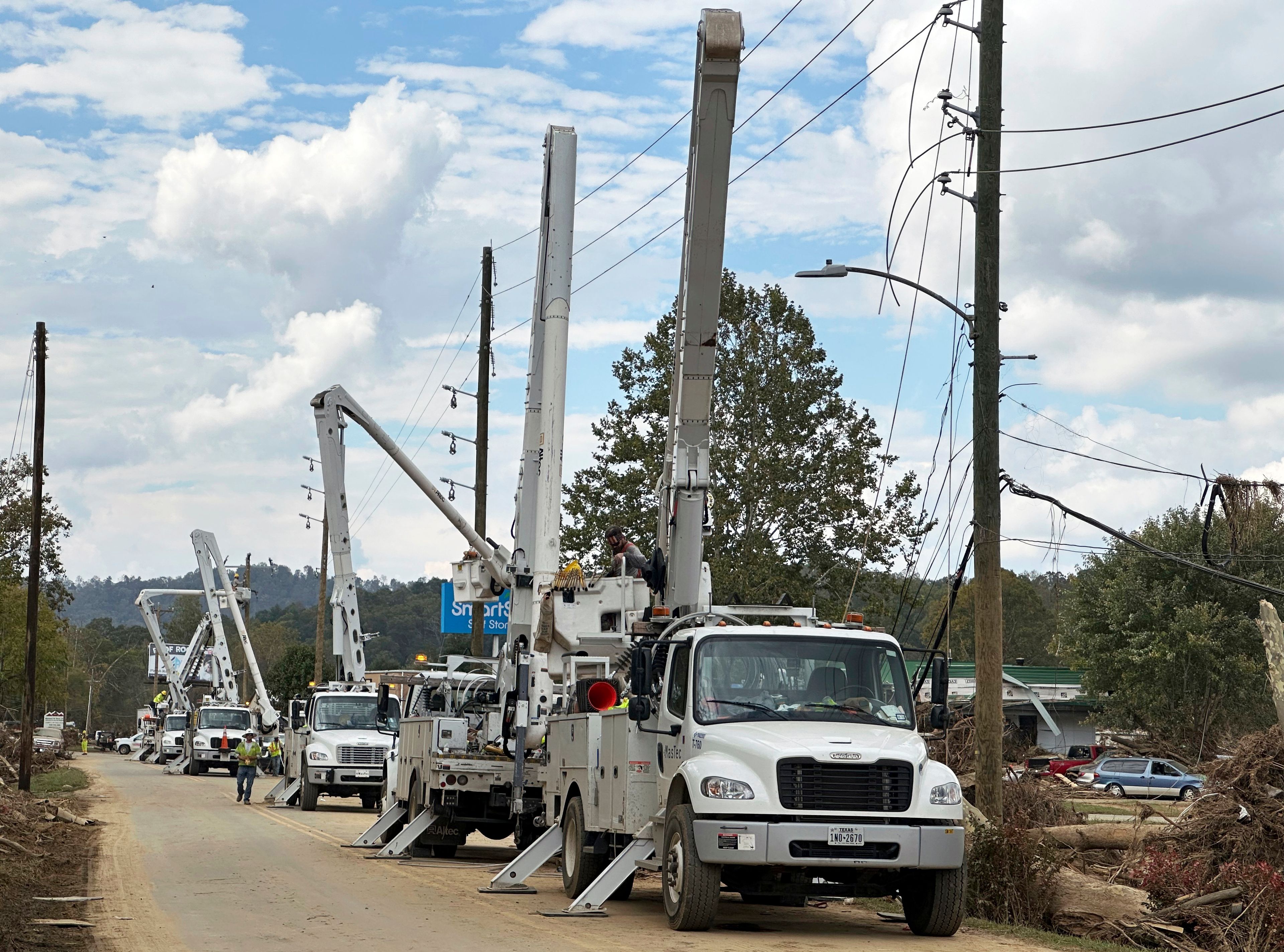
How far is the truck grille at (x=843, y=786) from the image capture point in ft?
40.5

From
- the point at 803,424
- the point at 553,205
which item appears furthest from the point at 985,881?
the point at 803,424

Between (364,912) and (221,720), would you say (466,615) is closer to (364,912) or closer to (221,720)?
(221,720)

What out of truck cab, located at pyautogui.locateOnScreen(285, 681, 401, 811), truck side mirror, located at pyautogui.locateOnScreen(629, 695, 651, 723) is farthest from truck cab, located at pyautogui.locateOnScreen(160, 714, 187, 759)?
truck side mirror, located at pyautogui.locateOnScreen(629, 695, 651, 723)

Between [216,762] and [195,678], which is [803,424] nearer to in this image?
[216,762]

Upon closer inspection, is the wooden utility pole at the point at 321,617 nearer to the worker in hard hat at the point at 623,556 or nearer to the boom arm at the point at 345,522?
the boom arm at the point at 345,522

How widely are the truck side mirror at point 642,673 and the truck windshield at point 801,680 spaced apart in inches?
21.4

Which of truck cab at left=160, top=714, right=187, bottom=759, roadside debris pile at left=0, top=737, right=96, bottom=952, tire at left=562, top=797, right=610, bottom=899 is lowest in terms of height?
truck cab at left=160, top=714, right=187, bottom=759

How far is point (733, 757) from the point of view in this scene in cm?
1273

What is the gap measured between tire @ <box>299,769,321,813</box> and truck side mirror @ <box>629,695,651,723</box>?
2064 cm

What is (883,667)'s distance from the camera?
44.6ft

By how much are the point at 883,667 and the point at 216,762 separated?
43.3 metres

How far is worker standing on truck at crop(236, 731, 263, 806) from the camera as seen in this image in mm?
34969

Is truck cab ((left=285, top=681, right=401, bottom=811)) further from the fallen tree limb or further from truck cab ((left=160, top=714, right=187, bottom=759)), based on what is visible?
truck cab ((left=160, top=714, right=187, bottom=759))

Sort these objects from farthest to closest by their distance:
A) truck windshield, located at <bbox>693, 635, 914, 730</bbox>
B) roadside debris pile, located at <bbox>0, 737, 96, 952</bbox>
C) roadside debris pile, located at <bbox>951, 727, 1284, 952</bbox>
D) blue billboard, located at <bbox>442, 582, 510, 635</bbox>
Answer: blue billboard, located at <bbox>442, 582, 510, 635</bbox>
truck windshield, located at <bbox>693, 635, 914, 730</bbox>
roadside debris pile, located at <bbox>951, 727, 1284, 952</bbox>
roadside debris pile, located at <bbox>0, 737, 96, 952</bbox>
